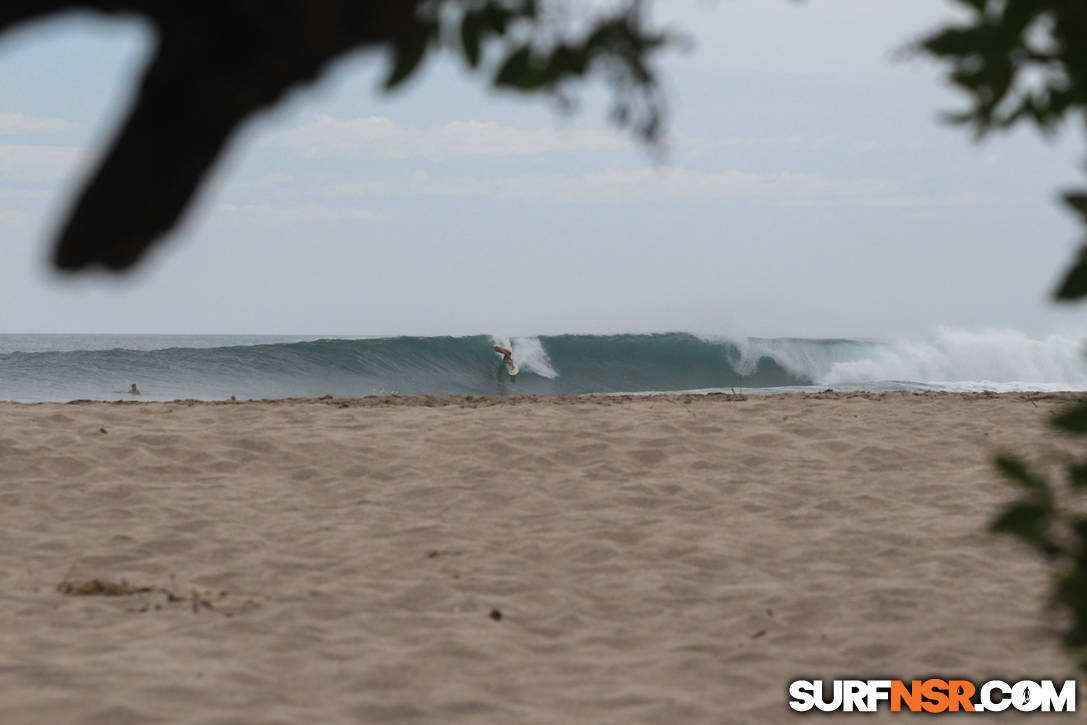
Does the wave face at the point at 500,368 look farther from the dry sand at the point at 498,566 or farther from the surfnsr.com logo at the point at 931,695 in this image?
the surfnsr.com logo at the point at 931,695

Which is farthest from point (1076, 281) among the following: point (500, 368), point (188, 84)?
point (500, 368)

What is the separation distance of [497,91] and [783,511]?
151 inches

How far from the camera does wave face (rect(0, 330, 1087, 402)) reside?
1584 centimetres

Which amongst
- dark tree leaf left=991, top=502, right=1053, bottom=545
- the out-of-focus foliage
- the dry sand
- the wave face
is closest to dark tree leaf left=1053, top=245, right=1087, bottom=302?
dark tree leaf left=991, top=502, right=1053, bottom=545

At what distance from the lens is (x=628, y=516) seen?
15.2 ft

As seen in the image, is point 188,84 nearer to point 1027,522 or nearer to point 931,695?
point 1027,522

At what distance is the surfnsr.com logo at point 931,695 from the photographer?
8.46 feet

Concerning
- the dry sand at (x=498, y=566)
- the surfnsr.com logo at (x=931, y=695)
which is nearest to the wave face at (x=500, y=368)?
the dry sand at (x=498, y=566)

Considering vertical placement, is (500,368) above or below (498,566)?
above

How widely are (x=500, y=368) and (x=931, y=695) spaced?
16.0 metres

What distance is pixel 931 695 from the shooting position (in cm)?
267

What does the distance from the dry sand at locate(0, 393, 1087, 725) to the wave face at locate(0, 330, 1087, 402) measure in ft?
26.4

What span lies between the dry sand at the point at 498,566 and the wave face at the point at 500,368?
8047 mm

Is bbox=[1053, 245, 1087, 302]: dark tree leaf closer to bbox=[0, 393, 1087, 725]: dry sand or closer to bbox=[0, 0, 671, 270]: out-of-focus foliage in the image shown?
bbox=[0, 0, 671, 270]: out-of-focus foliage
